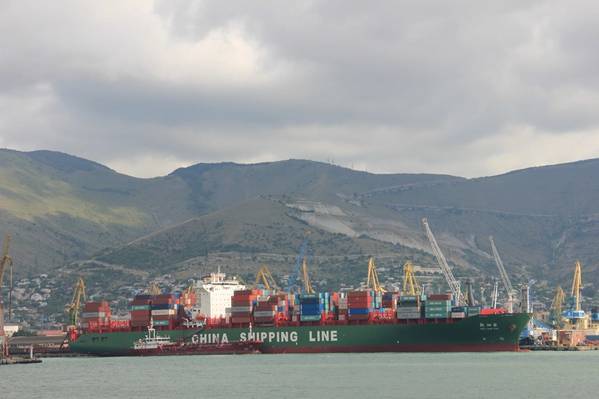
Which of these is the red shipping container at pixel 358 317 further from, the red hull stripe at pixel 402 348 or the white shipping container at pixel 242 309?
the white shipping container at pixel 242 309

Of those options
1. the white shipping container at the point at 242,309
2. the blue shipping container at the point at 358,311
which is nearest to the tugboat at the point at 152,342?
the white shipping container at the point at 242,309

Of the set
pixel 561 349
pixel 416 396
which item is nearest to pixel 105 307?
pixel 561 349

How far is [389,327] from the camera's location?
445 feet

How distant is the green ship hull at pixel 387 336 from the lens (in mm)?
134625

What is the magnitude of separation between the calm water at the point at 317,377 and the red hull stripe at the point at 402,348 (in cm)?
173

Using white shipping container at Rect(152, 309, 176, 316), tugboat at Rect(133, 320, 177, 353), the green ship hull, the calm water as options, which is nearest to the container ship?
white shipping container at Rect(152, 309, 176, 316)

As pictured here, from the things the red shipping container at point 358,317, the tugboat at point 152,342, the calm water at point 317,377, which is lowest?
the calm water at point 317,377

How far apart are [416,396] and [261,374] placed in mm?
24818

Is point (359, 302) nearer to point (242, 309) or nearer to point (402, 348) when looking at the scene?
point (402, 348)

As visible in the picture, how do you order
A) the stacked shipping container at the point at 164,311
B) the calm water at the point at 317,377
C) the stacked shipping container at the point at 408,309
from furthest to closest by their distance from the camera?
the stacked shipping container at the point at 164,311 → the stacked shipping container at the point at 408,309 → the calm water at the point at 317,377

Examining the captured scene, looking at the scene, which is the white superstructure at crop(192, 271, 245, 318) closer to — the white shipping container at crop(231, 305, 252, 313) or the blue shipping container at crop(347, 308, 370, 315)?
the white shipping container at crop(231, 305, 252, 313)

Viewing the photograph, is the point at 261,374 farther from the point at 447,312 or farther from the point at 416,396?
the point at 447,312

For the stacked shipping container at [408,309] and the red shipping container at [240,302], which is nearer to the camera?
the stacked shipping container at [408,309]

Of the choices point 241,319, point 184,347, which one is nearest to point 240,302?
point 241,319
